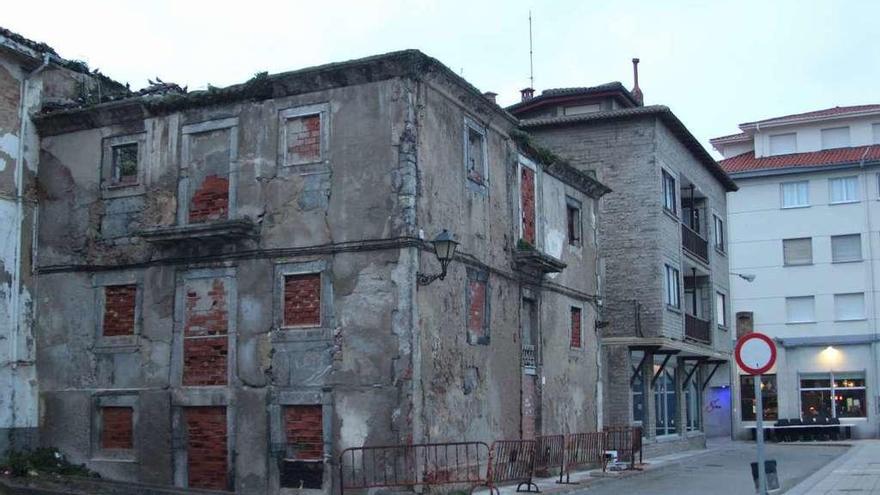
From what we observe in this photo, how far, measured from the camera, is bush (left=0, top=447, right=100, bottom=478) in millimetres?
18125

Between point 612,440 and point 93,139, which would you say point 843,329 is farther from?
point 93,139

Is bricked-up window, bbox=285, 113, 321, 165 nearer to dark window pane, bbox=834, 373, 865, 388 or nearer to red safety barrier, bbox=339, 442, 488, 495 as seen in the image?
red safety barrier, bbox=339, 442, 488, 495

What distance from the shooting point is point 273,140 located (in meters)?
18.0

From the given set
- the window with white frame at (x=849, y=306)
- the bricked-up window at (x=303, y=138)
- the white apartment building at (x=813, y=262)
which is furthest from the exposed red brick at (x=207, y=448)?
the window with white frame at (x=849, y=306)

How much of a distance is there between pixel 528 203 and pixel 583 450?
5456 millimetres

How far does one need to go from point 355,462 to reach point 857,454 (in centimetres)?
2091

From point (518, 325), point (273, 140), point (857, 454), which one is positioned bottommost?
point (857, 454)

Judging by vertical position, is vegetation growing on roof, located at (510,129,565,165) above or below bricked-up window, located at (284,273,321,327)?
above

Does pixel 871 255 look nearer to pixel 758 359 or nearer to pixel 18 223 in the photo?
pixel 758 359

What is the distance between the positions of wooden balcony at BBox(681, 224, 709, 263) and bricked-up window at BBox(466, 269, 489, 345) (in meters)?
15.6

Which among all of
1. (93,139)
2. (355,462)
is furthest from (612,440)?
(93,139)

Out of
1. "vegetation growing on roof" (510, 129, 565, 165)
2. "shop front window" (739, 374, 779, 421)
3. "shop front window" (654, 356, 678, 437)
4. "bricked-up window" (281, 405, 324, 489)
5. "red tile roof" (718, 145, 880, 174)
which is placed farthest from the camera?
"shop front window" (739, 374, 779, 421)

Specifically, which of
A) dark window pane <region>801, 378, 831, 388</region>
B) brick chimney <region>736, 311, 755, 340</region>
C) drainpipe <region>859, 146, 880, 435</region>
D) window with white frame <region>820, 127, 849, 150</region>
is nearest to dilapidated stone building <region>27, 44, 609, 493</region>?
dark window pane <region>801, 378, 831, 388</region>

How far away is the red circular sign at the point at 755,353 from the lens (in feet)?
42.4
